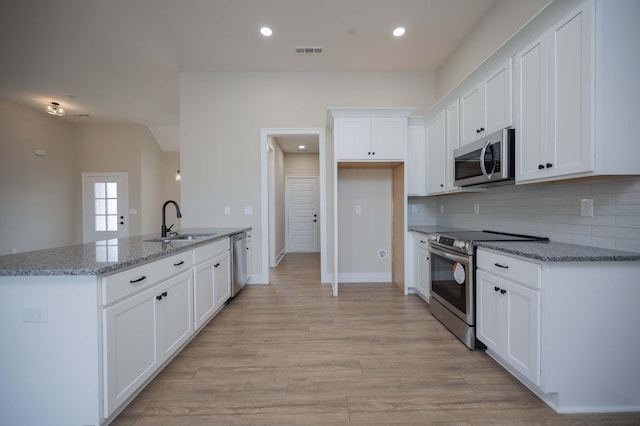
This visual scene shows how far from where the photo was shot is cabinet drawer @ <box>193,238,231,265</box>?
2.52 meters

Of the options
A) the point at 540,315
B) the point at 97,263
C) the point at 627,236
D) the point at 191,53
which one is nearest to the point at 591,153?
the point at 627,236

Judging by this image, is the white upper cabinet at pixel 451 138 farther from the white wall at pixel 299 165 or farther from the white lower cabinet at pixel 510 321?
the white wall at pixel 299 165

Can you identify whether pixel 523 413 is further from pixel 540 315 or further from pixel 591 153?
pixel 591 153

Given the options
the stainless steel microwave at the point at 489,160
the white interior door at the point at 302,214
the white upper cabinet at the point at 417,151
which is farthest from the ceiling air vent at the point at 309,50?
the white interior door at the point at 302,214

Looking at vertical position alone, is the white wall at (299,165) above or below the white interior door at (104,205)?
above

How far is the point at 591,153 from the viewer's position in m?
1.55

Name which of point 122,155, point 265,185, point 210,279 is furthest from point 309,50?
point 122,155

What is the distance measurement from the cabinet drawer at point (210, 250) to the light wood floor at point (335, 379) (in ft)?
2.34

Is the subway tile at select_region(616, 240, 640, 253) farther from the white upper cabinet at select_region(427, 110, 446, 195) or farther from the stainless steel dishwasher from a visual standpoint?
the stainless steel dishwasher

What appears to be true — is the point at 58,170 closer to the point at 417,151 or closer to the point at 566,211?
the point at 417,151

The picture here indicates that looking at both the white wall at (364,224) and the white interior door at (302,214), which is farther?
the white interior door at (302,214)

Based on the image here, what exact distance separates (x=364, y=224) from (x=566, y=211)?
2532 mm

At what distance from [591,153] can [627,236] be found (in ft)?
1.91

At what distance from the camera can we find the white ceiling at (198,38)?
9.78 feet
